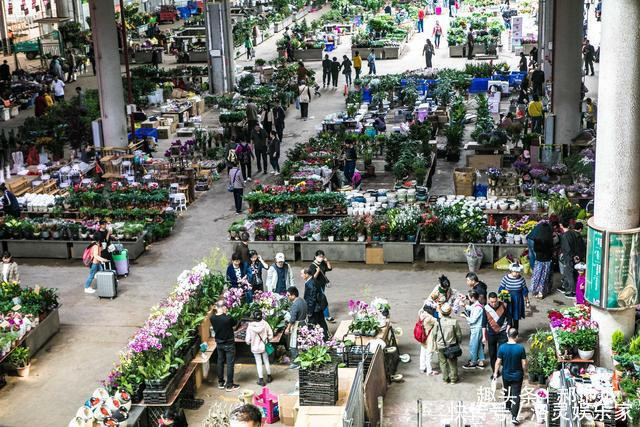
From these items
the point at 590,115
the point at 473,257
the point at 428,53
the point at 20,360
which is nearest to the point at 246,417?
the point at 20,360

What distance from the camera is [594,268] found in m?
14.4

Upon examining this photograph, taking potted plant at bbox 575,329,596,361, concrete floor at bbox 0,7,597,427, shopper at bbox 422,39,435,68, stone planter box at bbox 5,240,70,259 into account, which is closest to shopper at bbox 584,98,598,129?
concrete floor at bbox 0,7,597,427

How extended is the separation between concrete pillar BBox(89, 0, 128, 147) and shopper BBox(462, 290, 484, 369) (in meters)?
14.6

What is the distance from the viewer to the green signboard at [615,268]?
46.6ft

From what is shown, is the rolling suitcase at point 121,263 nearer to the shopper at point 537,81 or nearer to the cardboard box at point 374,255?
the cardboard box at point 374,255

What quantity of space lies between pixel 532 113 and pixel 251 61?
20.8 m

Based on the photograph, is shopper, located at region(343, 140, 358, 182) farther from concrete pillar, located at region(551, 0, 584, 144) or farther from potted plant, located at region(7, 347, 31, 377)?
potted plant, located at region(7, 347, 31, 377)

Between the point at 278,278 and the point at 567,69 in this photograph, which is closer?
the point at 278,278

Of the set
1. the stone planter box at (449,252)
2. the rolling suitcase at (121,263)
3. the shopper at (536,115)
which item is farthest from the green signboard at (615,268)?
the shopper at (536,115)

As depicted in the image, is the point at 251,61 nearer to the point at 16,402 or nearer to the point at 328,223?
the point at 328,223

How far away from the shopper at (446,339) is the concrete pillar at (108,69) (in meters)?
15.1

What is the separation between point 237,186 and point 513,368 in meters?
11.0

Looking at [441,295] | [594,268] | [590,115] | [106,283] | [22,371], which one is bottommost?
[22,371]

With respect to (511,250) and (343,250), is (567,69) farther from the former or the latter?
(343,250)
